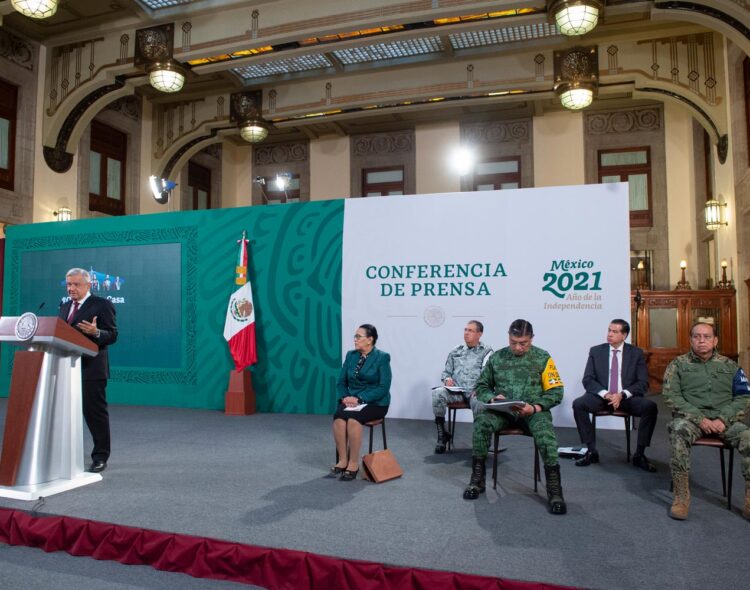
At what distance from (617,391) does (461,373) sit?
120 cm

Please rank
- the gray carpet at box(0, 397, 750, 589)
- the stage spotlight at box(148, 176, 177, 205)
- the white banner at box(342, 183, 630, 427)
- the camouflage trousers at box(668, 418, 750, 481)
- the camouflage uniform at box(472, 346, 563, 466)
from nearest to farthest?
the gray carpet at box(0, 397, 750, 589), the camouflage trousers at box(668, 418, 750, 481), the camouflage uniform at box(472, 346, 563, 466), the white banner at box(342, 183, 630, 427), the stage spotlight at box(148, 176, 177, 205)

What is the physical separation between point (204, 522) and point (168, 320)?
184 inches

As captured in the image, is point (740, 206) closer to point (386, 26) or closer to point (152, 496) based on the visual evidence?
point (386, 26)

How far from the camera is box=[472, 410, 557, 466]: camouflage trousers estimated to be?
336cm

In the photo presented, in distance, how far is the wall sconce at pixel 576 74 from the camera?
28.9ft

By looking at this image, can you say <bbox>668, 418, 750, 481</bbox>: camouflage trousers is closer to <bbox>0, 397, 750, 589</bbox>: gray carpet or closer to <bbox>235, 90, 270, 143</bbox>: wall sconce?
<bbox>0, 397, 750, 589</bbox>: gray carpet

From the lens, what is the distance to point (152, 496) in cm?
346

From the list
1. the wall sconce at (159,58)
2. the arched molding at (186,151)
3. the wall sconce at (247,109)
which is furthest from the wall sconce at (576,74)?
the arched molding at (186,151)

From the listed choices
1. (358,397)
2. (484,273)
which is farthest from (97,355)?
(484,273)

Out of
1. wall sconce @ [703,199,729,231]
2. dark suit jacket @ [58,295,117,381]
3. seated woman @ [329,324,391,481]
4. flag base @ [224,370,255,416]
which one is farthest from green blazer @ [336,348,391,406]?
wall sconce @ [703,199,729,231]

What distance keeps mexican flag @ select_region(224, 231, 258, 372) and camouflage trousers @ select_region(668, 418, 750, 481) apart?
15.0 feet

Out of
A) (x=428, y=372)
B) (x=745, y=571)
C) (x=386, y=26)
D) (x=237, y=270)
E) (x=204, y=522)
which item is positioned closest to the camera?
(x=745, y=571)

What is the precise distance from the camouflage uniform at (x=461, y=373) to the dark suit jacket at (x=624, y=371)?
0.83 m

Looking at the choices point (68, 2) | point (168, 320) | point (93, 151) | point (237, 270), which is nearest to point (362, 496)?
point (237, 270)
